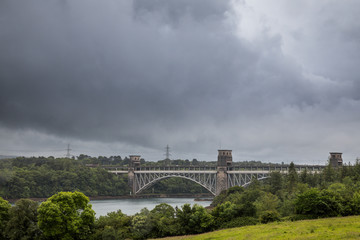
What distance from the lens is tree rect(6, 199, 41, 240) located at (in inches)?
1547

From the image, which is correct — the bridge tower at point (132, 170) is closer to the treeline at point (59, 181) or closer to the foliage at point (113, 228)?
the treeline at point (59, 181)

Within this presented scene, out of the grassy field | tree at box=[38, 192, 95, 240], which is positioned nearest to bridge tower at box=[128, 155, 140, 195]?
tree at box=[38, 192, 95, 240]

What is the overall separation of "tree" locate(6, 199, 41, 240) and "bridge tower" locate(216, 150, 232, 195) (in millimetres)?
78473

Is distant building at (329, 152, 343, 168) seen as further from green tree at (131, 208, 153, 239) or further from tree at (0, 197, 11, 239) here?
tree at (0, 197, 11, 239)

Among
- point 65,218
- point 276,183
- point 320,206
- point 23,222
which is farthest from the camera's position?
point 276,183

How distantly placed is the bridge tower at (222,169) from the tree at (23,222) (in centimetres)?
7847

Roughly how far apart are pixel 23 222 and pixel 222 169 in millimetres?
81980

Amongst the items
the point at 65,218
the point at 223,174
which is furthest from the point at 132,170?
the point at 65,218

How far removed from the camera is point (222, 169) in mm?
117062

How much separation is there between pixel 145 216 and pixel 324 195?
62.9 feet

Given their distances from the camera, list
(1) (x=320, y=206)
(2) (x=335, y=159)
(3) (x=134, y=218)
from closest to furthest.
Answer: (1) (x=320, y=206) < (3) (x=134, y=218) < (2) (x=335, y=159)

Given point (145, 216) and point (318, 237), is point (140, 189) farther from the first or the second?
point (318, 237)

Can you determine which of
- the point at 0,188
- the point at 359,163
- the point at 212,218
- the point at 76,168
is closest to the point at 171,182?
the point at 76,168

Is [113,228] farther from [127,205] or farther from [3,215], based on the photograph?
[127,205]
